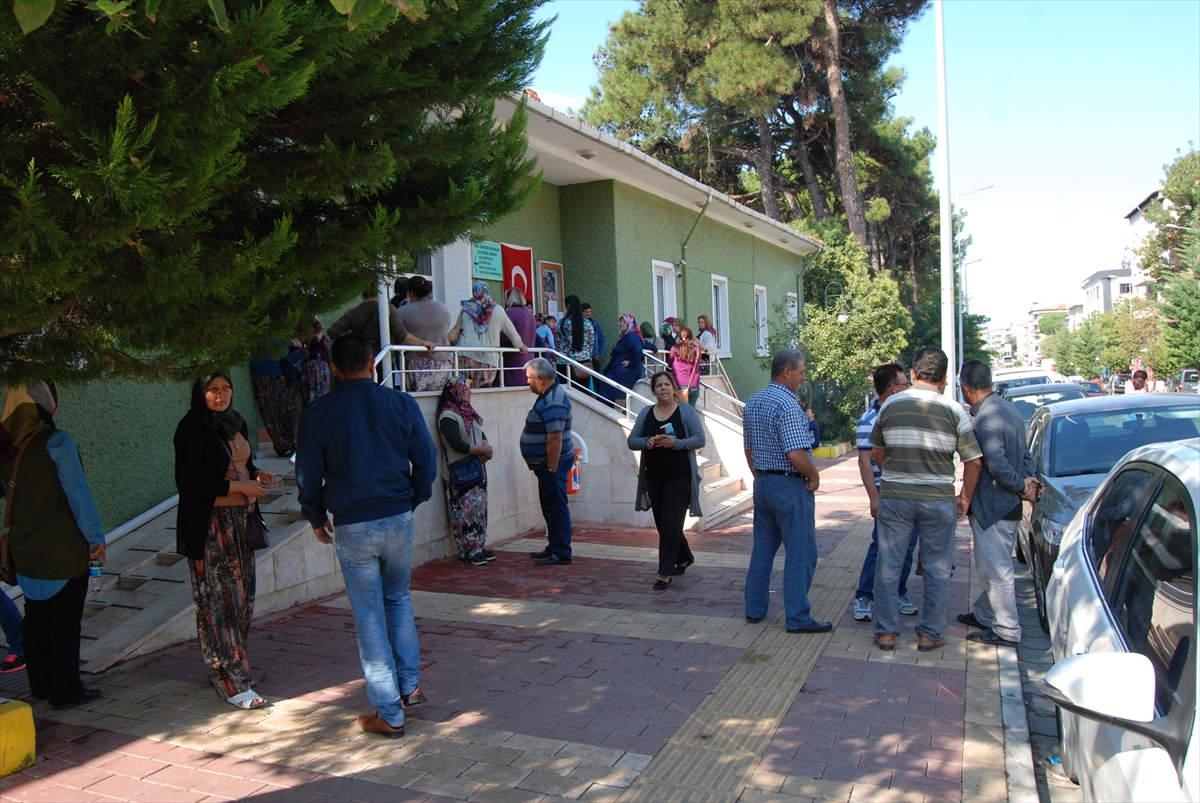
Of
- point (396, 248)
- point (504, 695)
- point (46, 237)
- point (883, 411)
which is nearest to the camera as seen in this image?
point (46, 237)

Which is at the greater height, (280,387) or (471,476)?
(280,387)

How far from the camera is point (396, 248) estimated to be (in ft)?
14.0

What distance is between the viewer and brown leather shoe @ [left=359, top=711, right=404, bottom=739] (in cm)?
423

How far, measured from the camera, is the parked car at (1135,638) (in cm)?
209

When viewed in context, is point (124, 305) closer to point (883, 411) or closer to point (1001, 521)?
point (883, 411)

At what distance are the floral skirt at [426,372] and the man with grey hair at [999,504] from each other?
4963 mm

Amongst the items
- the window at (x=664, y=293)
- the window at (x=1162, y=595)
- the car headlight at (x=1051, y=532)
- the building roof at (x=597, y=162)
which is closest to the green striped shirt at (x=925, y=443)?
the car headlight at (x=1051, y=532)

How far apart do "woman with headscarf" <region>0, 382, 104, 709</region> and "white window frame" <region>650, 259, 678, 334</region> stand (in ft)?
38.5

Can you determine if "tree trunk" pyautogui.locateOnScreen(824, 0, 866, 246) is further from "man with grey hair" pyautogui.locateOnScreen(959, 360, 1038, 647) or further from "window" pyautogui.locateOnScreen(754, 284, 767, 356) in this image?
"man with grey hair" pyautogui.locateOnScreen(959, 360, 1038, 647)

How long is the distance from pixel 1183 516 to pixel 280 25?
11.2ft

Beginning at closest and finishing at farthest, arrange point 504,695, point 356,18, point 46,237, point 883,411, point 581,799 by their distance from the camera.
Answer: point 356,18, point 46,237, point 581,799, point 504,695, point 883,411

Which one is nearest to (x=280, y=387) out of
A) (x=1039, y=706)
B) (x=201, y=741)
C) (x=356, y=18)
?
(x=201, y=741)

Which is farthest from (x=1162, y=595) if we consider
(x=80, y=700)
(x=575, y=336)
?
(x=575, y=336)

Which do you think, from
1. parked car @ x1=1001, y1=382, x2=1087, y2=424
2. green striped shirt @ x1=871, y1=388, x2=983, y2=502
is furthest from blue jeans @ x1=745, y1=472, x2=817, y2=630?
parked car @ x1=1001, y1=382, x2=1087, y2=424
